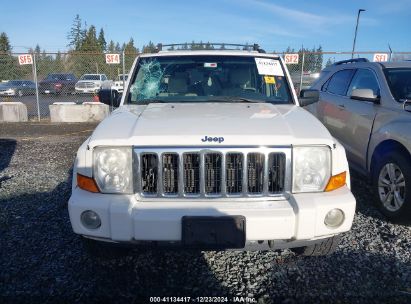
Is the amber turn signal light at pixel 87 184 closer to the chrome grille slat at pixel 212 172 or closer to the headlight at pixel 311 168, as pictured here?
the chrome grille slat at pixel 212 172

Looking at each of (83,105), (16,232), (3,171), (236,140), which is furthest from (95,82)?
(236,140)

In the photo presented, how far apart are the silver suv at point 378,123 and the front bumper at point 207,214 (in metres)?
1.77

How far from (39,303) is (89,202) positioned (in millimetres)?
887

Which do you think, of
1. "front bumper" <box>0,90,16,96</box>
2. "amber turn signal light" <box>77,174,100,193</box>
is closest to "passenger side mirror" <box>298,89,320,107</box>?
"amber turn signal light" <box>77,174,100,193</box>

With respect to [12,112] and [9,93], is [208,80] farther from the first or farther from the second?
[9,93]

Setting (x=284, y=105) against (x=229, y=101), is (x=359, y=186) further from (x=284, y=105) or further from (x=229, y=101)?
(x=229, y=101)

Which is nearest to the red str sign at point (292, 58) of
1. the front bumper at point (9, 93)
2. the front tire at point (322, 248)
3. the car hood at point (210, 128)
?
the car hood at point (210, 128)

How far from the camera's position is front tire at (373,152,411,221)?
390 cm

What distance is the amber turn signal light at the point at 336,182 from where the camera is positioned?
2.77 m

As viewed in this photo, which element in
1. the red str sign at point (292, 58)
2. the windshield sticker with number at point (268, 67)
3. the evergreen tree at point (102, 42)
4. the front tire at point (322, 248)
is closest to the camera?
the front tire at point (322, 248)

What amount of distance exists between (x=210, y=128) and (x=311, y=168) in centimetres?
82

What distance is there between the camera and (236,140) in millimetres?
2635

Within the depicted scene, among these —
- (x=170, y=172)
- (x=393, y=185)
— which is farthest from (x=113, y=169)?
(x=393, y=185)

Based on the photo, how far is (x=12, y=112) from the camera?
12719 millimetres
